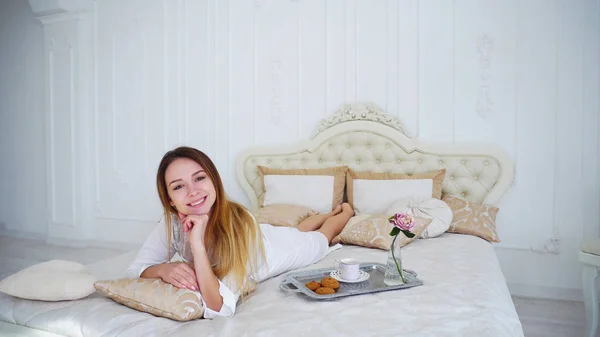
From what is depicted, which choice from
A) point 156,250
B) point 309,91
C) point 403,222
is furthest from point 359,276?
point 309,91

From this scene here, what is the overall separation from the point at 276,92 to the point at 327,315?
2.71m

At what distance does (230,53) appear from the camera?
4.10 meters

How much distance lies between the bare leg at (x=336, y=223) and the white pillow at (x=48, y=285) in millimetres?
1452

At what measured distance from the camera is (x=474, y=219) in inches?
114

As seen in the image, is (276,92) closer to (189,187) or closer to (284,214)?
(284,214)

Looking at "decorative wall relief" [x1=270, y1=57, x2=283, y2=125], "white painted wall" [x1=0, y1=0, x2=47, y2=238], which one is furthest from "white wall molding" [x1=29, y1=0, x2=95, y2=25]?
"decorative wall relief" [x1=270, y1=57, x2=283, y2=125]

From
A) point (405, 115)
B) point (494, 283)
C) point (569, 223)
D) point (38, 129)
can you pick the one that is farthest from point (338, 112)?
point (38, 129)

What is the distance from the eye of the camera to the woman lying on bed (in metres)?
1.54

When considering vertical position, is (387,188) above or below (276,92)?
below

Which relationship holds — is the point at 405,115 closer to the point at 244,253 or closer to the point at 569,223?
the point at 569,223

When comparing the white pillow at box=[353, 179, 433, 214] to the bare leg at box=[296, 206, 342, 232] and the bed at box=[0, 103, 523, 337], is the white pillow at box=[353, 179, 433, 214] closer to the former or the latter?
the bare leg at box=[296, 206, 342, 232]

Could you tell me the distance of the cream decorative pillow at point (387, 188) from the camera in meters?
3.10

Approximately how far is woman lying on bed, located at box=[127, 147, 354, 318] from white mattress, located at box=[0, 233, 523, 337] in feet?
0.29

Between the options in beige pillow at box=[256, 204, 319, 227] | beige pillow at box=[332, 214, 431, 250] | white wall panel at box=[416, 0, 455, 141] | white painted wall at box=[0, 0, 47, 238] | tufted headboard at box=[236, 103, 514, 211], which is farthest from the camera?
white painted wall at box=[0, 0, 47, 238]
